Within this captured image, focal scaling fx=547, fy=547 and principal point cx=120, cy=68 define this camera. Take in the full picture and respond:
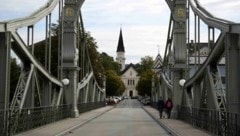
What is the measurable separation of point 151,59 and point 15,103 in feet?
467

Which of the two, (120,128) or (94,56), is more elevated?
(94,56)

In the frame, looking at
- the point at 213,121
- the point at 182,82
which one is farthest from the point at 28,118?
the point at 182,82

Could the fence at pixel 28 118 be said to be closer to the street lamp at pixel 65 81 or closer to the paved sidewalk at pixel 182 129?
the street lamp at pixel 65 81

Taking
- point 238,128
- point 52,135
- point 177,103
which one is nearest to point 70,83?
point 177,103

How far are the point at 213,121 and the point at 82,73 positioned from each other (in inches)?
1149

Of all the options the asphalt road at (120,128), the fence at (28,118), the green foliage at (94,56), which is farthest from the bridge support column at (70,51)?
the green foliage at (94,56)

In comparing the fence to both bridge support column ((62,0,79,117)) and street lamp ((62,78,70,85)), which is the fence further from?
bridge support column ((62,0,79,117))

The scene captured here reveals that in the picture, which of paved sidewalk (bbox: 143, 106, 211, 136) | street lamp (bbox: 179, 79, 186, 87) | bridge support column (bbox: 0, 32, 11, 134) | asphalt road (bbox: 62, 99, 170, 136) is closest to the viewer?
bridge support column (bbox: 0, 32, 11, 134)

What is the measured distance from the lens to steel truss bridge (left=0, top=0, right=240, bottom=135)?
20.7 m

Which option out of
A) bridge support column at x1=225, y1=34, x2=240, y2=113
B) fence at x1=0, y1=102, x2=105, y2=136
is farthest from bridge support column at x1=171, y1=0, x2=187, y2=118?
bridge support column at x1=225, y1=34, x2=240, y2=113

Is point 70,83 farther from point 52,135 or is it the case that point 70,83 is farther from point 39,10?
point 52,135

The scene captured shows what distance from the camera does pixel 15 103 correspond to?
82.4 feet

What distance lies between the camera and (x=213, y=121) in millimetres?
23031

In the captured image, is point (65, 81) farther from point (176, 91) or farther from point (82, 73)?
point (82, 73)
